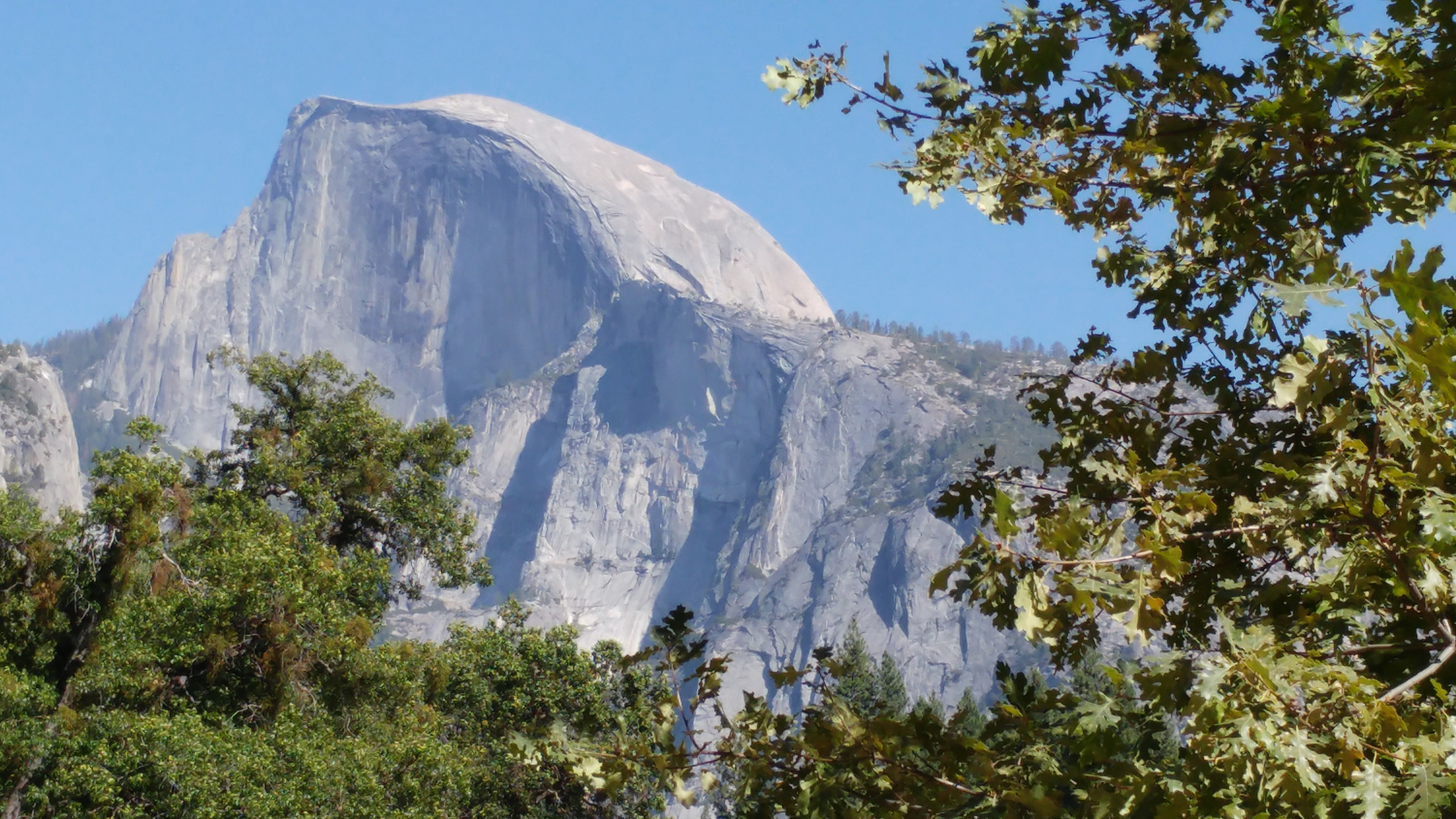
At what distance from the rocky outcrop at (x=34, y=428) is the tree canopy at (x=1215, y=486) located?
487 feet

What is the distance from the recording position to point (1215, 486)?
5.24 meters

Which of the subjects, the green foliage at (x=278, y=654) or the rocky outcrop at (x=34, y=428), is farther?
the rocky outcrop at (x=34, y=428)

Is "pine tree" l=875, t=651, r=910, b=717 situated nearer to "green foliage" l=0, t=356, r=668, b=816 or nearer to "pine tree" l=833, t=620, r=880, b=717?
"pine tree" l=833, t=620, r=880, b=717

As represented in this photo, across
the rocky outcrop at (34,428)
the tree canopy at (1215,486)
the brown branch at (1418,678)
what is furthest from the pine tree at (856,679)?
the rocky outcrop at (34,428)

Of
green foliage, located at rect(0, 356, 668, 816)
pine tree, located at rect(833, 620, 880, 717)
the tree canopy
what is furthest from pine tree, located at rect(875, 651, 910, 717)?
the tree canopy

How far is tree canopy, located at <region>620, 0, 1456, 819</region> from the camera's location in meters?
3.68

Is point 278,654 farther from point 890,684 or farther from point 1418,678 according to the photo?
point 890,684

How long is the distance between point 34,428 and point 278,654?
150 m

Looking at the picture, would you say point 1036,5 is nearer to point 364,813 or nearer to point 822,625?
point 364,813

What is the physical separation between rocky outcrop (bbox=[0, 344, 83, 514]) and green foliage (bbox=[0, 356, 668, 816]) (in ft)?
426

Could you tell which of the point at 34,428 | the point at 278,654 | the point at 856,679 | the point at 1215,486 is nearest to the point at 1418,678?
the point at 1215,486

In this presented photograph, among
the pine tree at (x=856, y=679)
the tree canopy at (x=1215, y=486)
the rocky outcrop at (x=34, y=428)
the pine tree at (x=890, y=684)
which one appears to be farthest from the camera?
the rocky outcrop at (x=34, y=428)

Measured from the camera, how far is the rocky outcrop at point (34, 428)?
140 m

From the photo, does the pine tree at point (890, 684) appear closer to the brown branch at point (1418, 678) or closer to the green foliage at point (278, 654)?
the green foliage at point (278, 654)
